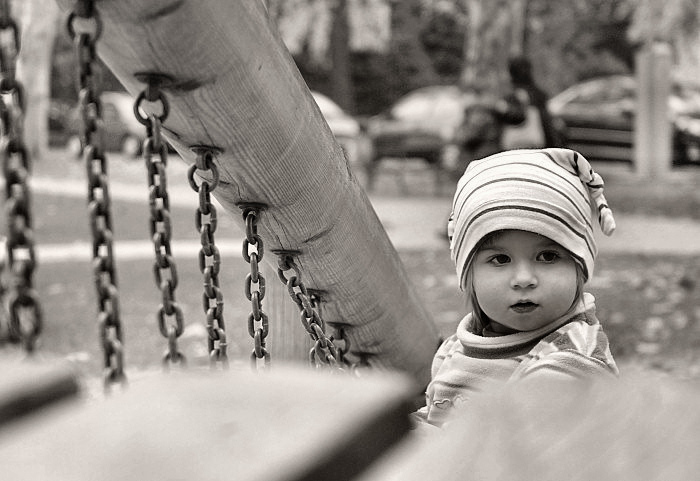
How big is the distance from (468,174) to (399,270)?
14.9 inches

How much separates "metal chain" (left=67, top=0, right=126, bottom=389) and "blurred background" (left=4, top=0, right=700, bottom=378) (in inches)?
1.6

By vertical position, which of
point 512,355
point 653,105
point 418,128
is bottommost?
point 418,128

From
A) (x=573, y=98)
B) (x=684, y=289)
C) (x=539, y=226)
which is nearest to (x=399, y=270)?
(x=539, y=226)

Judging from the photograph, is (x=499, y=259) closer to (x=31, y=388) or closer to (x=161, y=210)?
(x=161, y=210)

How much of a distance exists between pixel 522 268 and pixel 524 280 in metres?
0.04

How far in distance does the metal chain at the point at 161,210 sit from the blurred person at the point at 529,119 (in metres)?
7.75

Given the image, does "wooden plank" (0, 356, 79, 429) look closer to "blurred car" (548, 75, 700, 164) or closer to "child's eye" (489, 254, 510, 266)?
"child's eye" (489, 254, 510, 266)

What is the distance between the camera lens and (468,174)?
2.41m

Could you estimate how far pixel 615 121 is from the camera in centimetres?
1720

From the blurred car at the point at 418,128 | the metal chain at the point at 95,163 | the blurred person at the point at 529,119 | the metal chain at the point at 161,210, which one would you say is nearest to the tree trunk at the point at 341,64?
the blurred car at the point at 418,128

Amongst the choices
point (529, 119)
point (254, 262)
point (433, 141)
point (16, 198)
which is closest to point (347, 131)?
point (433, 141)

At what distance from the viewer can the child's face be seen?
2180 mm

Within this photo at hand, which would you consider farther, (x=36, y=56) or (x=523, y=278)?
(x=36, y=56)

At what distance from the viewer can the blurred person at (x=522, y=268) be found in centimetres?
218
